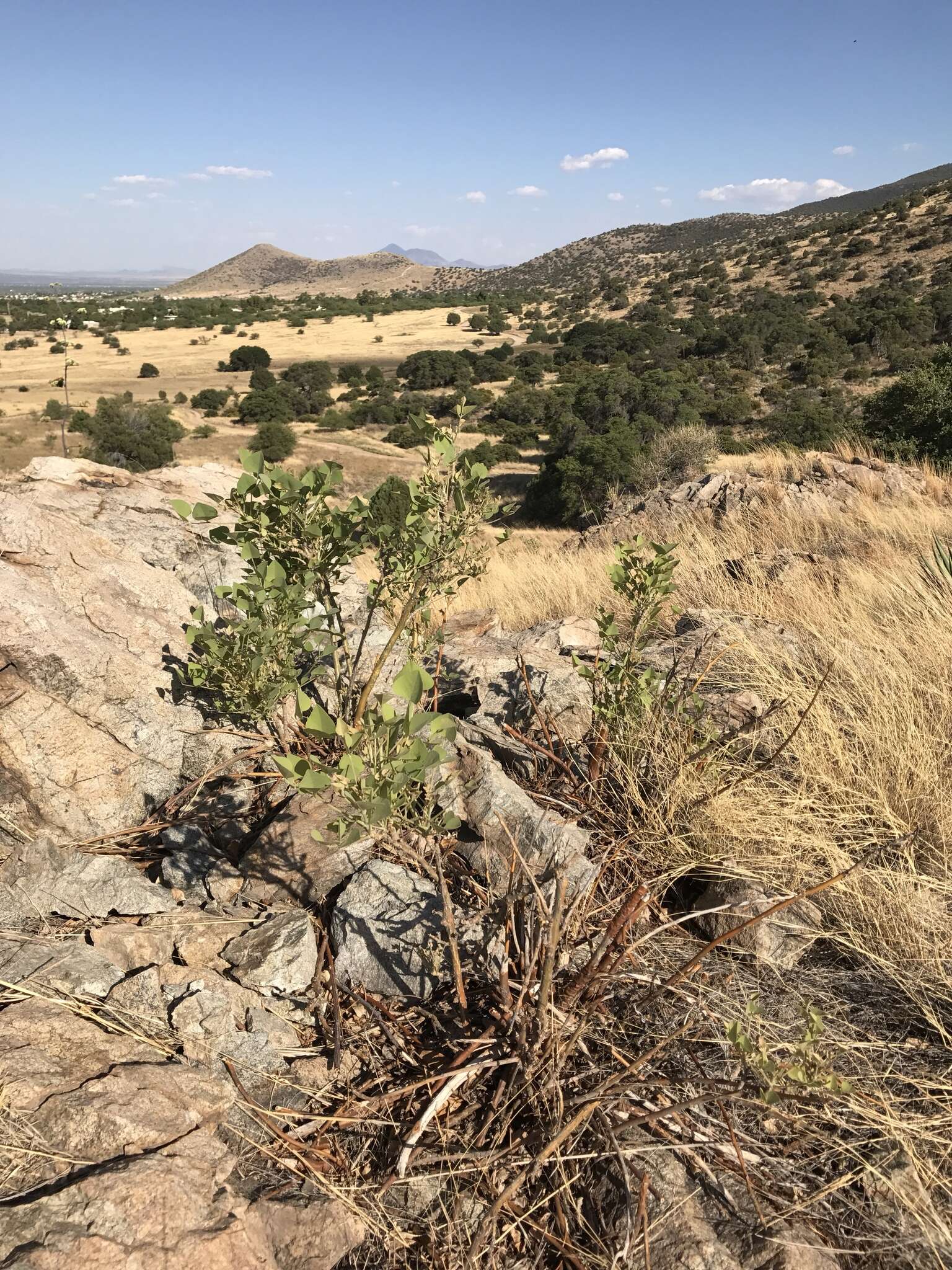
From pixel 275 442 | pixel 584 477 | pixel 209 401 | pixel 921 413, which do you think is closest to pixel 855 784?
pixel 921 413

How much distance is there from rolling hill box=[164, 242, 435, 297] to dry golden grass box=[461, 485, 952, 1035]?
87.6 meters

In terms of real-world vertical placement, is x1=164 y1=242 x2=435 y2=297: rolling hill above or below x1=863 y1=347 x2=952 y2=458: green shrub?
above

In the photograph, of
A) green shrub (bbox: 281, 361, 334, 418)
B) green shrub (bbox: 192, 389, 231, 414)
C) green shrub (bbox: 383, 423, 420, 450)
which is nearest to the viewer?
green shrub (bbox: 383, 423, 420, 450)

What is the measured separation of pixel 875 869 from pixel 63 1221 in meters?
2.07

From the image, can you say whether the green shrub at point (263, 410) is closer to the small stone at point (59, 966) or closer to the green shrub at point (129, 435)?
the green shrub at point (129, 435)

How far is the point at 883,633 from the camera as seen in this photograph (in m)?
3.57

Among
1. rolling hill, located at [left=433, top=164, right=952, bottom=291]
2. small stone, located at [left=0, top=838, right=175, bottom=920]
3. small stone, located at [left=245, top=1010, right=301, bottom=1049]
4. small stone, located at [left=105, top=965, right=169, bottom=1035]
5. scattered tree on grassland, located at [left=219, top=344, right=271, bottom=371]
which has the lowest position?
small stone, located at [left=245, top=1010, right=301, bottom=1049]

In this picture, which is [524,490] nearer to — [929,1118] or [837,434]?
[837,434]

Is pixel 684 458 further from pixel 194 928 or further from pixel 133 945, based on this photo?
pixel 133 945

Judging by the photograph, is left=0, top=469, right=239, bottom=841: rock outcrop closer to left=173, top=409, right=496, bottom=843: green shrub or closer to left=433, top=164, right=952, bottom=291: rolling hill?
left=173, top=409, right=496, bottom=843: green shrub

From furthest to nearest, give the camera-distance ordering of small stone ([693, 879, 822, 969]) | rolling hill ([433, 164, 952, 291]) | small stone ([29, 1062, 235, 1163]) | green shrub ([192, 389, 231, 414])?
rolling hill ([433, 164, 952, 291]) < green shrub ([192, 389, 231, 414]) < small stone ([693, 879, 822, 969]) < small stone ([29, 1062, 235, 1163])

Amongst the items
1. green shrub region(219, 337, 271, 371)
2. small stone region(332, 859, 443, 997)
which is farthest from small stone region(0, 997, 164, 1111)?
green shrub region(219, 337, 271, 371)

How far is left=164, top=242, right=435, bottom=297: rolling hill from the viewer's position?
8900cm

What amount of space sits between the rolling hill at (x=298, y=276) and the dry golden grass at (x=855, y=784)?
87601 millimetres
